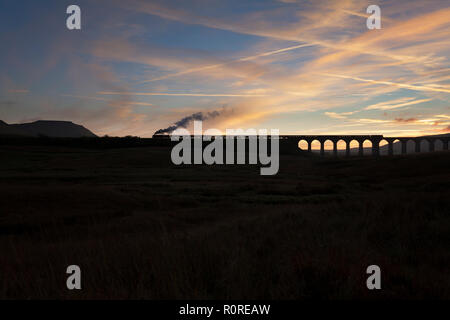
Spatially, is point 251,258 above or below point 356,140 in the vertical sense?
below

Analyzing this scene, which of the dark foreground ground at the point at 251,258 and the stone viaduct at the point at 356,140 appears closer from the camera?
the dark foreground ground at the point at 251,258

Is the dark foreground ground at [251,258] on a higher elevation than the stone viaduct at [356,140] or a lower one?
lower

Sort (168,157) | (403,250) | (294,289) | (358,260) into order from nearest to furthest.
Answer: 1. (294,289)
2. (358,260)
3. (403,250)
4. (168,157)

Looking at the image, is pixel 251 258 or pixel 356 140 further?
pixel 356 140

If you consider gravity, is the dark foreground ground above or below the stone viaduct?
below

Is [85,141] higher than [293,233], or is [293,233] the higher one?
[85,141]

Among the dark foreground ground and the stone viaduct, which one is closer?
the dark foreground ground

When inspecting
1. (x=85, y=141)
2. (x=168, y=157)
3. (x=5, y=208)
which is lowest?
(x=5, y=208)

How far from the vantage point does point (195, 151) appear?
89938mm
